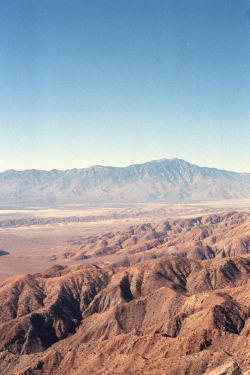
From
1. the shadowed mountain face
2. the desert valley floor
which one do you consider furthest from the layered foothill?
the desert valley floor

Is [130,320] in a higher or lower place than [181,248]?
lower

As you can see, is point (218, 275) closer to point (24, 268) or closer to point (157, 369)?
point (157, 369)

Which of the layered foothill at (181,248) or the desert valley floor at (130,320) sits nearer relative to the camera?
the desert valley floor at (130,320)

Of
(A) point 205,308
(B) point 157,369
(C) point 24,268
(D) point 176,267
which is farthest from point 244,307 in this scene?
(C) point 24,268

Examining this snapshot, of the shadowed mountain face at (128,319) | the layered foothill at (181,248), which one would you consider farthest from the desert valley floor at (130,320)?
the layered foothill at (181,248)

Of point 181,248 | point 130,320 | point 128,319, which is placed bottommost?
point 130,320

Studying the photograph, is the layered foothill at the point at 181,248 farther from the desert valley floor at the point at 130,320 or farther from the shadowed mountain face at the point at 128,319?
the desert valley floor at the point at 130,320

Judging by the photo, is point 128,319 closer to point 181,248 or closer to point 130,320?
point 130,320

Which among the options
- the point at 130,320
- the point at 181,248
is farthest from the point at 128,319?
the point at 181,248

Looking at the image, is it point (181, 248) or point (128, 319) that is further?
point (181, 248)
